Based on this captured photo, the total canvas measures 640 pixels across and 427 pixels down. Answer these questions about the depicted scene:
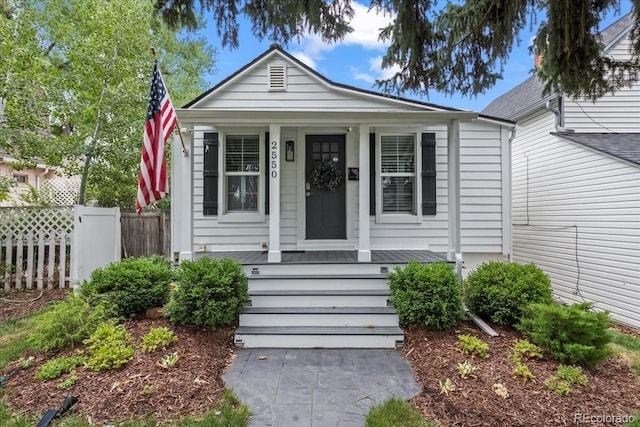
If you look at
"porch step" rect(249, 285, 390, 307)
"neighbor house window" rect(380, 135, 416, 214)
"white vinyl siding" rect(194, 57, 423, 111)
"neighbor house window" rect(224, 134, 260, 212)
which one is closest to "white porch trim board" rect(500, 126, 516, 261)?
"neighbor house window" rect(380, 135, 416, 214)

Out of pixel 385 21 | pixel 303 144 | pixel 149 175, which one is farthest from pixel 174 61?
pixel 385 21

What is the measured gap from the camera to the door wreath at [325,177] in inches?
235

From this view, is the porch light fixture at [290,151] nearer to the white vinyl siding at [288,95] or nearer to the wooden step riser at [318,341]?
the white vinyl siding at [288,95]

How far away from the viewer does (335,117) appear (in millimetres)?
4664

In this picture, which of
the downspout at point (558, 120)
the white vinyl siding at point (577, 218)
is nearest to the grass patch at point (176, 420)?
the white vinyl siding at point (577, 218)

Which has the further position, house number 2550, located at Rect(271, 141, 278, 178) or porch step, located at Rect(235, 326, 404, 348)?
house number 2550, located at Rect(271, 141, 278, 178)

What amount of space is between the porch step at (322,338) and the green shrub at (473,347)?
0.63 m

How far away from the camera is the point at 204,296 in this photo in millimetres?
3674

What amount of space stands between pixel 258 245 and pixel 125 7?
6769mm

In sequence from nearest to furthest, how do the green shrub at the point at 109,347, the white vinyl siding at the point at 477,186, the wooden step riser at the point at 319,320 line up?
the green shrub at the point at 109,347, the wooden step riser at the point at 319,320, the white vinyl siding at the point at 477,186

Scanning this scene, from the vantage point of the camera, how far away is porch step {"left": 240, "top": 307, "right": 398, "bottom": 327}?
4.01 meters

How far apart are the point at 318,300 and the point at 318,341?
0.57 m

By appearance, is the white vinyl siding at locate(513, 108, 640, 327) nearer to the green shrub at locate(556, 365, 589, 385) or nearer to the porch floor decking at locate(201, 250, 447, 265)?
the porch floor decking at locate(201, 250, 447, 265)

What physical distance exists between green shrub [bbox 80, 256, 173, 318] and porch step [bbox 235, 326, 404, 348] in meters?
1.13
